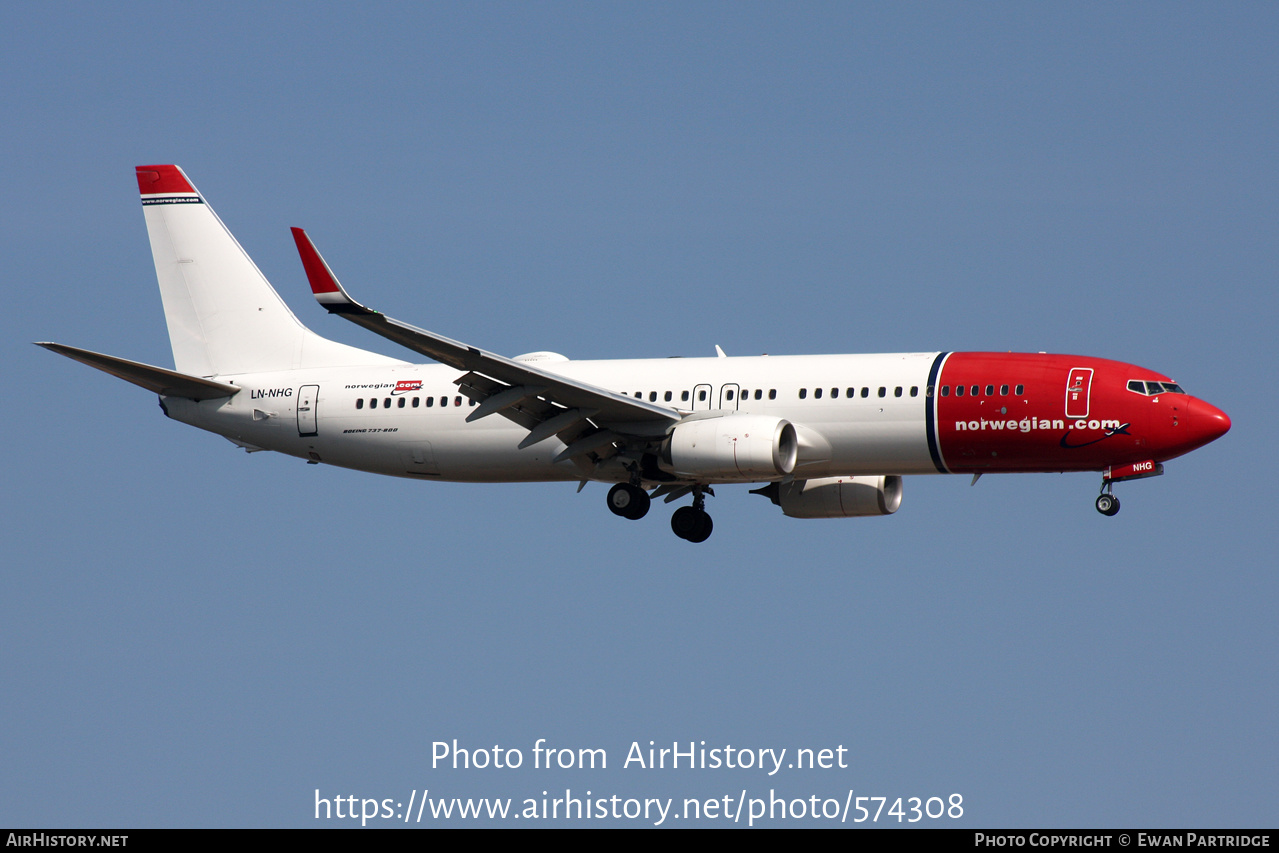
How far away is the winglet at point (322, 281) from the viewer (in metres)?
35.3

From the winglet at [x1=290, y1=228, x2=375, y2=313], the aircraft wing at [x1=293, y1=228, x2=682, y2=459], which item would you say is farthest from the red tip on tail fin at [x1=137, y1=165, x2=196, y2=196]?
the winglet at [x1=290, y1=228, x2=375, y2=313]

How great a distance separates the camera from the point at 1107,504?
135ft

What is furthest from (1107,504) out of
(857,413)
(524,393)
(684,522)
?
(524,393)

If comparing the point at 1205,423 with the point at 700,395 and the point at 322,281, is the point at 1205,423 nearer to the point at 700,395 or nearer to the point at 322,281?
the point at 700,395

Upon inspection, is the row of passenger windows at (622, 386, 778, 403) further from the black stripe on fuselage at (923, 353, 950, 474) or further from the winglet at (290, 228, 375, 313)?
the winglet at (290, 228, 375, 313)

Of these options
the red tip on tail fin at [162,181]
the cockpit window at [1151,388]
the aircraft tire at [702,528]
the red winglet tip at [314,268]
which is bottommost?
the aircraft tire at [702,528]

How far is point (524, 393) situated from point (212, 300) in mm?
14194

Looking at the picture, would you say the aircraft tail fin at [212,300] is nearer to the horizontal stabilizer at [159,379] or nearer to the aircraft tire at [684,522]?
the horizontal stabilizer at [159,379]

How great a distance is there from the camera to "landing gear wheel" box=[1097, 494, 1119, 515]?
4097 cm

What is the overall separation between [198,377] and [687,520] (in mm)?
15364

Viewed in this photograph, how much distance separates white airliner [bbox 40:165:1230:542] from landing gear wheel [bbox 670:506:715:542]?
0.16ft

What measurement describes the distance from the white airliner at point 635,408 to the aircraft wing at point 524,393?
6 centimetres

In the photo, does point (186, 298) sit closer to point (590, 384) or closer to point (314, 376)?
point (314, 376)

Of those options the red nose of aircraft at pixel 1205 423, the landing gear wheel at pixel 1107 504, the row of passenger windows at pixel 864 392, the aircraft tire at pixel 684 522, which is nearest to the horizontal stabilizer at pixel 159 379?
the row of passenger windows at pixel 864 392
